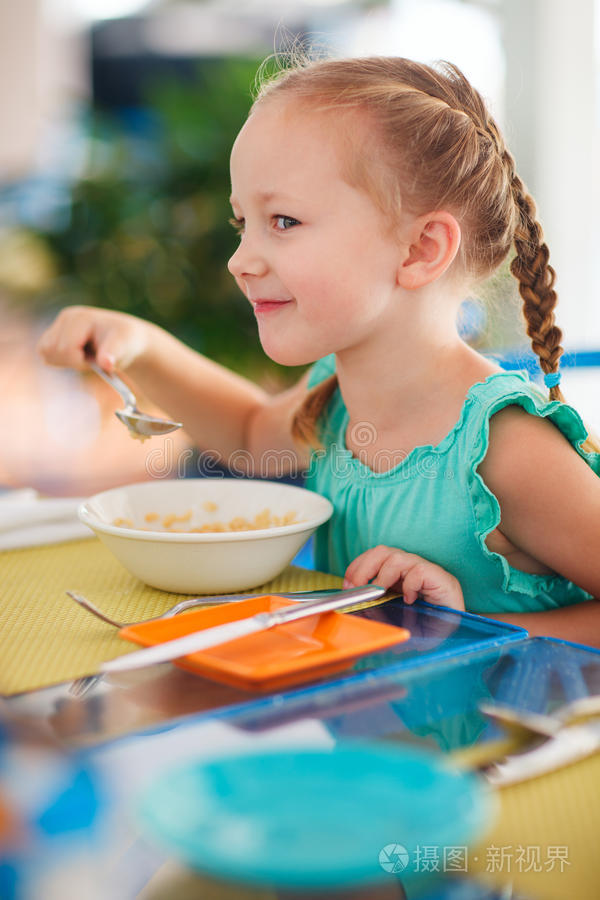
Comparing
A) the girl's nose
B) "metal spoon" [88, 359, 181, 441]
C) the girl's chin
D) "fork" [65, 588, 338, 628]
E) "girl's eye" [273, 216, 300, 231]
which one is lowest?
"metal spoon" [88, 359, 181, 441]

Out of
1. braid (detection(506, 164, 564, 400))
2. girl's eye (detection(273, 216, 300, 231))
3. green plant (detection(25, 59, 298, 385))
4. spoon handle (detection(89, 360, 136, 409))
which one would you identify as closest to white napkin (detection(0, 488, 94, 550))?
spoon handle (detection(89, 360, 136, 409))

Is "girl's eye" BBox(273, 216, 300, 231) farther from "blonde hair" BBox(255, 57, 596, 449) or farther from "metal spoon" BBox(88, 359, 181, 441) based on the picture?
"metal spoon" BBox(88, 359, 181, 441)

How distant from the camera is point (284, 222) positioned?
92 cm

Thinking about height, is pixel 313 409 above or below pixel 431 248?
below

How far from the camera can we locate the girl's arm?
1285 mm

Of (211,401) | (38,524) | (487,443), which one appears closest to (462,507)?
(487,443)

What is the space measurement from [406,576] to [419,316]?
0.34 meters

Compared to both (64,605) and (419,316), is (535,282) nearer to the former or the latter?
(419,316)

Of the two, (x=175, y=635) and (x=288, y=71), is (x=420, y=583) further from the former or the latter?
(x=288, y=71)

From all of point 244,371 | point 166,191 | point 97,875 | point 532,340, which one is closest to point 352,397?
point 532,340

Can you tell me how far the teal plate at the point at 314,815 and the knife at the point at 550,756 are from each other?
2 centimetres

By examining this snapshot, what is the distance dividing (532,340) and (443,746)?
69 centimetres

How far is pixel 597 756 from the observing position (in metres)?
0.45

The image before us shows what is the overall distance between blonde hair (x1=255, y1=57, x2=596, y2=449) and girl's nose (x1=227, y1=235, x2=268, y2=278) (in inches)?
4.8
